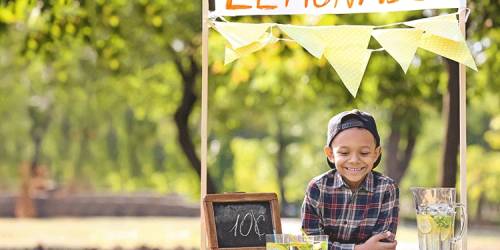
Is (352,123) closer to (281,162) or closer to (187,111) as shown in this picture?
(187,111)

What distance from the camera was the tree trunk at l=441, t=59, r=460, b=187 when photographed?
8.27m

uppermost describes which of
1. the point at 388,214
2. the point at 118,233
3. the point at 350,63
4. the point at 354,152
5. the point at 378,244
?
the point at 350,63

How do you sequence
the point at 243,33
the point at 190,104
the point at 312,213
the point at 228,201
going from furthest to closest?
the point at 190,104 < the point at 243,33 < the point at 228,201 < the point at 312,213

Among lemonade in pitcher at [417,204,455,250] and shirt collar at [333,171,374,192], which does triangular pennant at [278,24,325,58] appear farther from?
lemonade in pitcher at [417,204,455,250]

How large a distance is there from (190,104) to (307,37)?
770 centimetres

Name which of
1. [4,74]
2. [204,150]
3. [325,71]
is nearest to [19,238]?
[4,74]

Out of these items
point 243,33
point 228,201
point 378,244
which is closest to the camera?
point 378,244

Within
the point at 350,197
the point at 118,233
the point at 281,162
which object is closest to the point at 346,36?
the point at 350,197

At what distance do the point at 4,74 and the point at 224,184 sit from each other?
264 inches

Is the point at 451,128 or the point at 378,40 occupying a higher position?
the point at 378,40

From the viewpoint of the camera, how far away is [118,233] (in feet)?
65.4

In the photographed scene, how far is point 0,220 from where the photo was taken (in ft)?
77.5

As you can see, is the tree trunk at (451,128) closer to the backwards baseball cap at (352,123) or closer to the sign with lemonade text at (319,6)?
the sign with lemonade text at (319,6)

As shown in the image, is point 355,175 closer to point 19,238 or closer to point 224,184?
point 19,238
